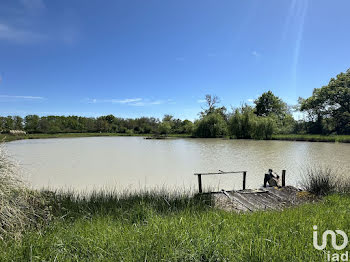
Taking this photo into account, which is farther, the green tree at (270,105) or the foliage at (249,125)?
the green tree at (270,105)

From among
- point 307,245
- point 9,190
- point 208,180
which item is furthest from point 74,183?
point 307,245

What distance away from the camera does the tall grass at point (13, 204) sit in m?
1.94

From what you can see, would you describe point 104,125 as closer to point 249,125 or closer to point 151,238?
point 249,125

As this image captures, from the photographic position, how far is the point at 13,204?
2143 mm

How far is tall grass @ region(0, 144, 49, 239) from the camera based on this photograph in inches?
76.4

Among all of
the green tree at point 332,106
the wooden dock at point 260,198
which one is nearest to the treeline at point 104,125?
the green tree at point 332,106

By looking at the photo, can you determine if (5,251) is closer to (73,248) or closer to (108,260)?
(73,248)

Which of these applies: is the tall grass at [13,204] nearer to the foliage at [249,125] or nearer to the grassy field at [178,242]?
the grassy field at [178,242]

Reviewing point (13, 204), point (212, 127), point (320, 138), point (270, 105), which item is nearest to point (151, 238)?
point (13, 204)

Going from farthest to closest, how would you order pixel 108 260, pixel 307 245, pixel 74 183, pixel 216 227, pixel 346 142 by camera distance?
pixel 346 142, pixel 74 183, pixel 216 227, pixel 307 245, pixel 108 260

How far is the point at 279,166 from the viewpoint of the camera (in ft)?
29.5

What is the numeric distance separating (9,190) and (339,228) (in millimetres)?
2948

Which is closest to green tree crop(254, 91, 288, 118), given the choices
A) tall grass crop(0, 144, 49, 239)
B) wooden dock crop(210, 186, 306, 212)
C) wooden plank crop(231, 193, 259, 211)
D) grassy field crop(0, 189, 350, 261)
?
wooden dock crop(210, 186, 306, 212)

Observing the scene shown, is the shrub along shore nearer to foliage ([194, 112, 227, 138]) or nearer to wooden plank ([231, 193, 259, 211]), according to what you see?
wooden plank ([231, 193, 259, 211])
